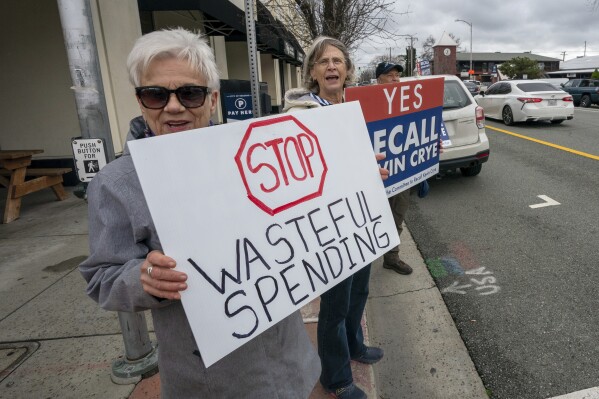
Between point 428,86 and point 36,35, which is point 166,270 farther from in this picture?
point 36,35

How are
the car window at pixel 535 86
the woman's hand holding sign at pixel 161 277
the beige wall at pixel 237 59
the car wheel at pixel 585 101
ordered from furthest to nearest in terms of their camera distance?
the car wheel at pixel 585 101
the beige wall at pixel 237 59
the car window at pixel 535 86
the woman's hand holding sign at pixel 161 277

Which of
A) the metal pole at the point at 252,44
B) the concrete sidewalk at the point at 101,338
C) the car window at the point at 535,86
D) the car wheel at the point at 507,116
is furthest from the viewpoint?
the car wheel at the point at 507,116

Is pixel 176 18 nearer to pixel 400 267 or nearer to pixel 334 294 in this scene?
pixel 400 267

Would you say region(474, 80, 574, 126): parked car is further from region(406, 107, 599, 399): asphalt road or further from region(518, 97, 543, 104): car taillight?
region(406, 107, 599, 399): asphalt road

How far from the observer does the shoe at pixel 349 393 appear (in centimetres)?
212

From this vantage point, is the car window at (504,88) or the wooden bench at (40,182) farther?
the car window at (504,88)

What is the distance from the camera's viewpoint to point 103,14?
6.14 meters

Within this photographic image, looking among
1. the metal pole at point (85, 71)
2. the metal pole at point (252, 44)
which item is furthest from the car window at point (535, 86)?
the metal pole at point (85, 71)

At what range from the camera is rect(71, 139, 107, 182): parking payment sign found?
215cm

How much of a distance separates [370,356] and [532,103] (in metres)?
11.8

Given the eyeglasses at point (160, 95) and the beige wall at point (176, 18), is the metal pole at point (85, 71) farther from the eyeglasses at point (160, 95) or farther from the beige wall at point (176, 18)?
the beige wall at point (176, 18)

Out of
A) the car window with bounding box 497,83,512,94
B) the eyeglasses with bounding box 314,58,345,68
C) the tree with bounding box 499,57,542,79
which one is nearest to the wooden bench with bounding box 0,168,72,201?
the eyeglasses with bounding box 314,58,345,68

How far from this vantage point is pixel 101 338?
2834 millimetres

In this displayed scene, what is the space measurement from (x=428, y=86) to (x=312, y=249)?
173cm
